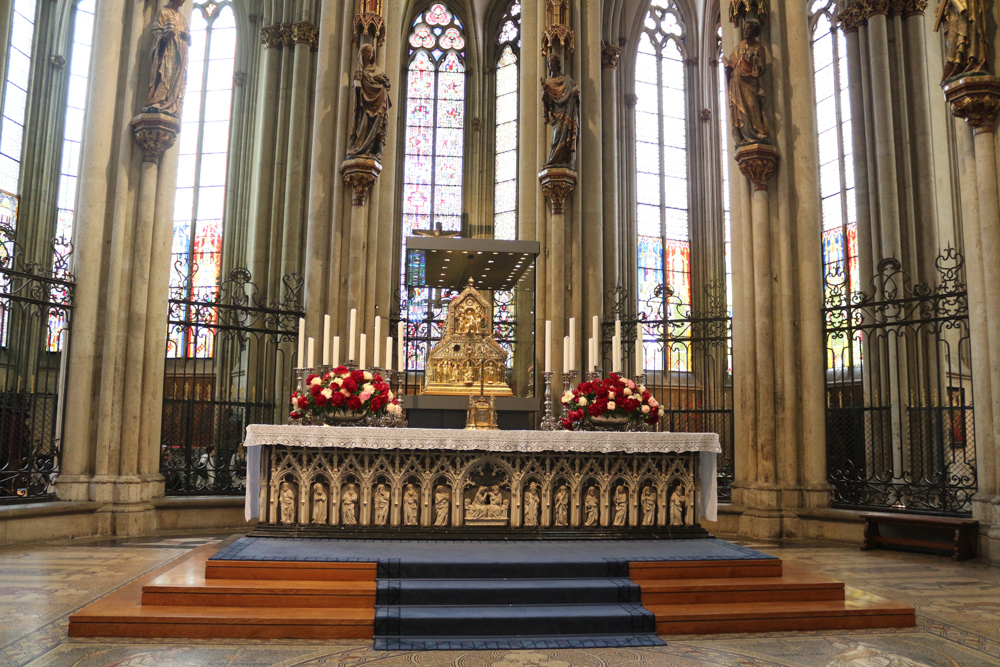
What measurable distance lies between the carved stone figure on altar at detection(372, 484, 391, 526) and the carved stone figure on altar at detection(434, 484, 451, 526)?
0.44m

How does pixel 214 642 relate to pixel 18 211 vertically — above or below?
below

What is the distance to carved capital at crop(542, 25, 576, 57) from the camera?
41.3ft

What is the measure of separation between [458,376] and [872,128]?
1085 cm

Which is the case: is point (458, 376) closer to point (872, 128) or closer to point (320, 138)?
point (320, 138)

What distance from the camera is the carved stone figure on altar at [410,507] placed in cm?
746

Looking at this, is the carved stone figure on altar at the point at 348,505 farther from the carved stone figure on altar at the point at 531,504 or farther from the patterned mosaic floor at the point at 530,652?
the patterned mosaic floor at the point at 530,652

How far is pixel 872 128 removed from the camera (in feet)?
51.3

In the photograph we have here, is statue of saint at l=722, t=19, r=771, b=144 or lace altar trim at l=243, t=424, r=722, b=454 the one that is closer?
lace altar trim at l=243, t=424, r=722, b=454

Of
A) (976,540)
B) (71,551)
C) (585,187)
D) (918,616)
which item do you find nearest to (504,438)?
(918,616)

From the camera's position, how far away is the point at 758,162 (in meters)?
11.3

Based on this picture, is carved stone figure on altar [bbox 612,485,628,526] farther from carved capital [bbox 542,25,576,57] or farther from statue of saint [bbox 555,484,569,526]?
carved capital [bbox 542,25,576,57]

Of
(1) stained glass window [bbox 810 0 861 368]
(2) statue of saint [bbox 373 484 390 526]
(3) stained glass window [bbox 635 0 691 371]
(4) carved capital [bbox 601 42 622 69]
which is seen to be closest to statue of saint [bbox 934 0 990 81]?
(2) statue of saint [bbox 373 484 390 526]

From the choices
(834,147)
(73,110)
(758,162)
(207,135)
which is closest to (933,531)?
(758,162)

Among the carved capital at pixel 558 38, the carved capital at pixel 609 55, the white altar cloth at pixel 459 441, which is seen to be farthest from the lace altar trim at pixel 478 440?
the carved capital at pixel 609 55
